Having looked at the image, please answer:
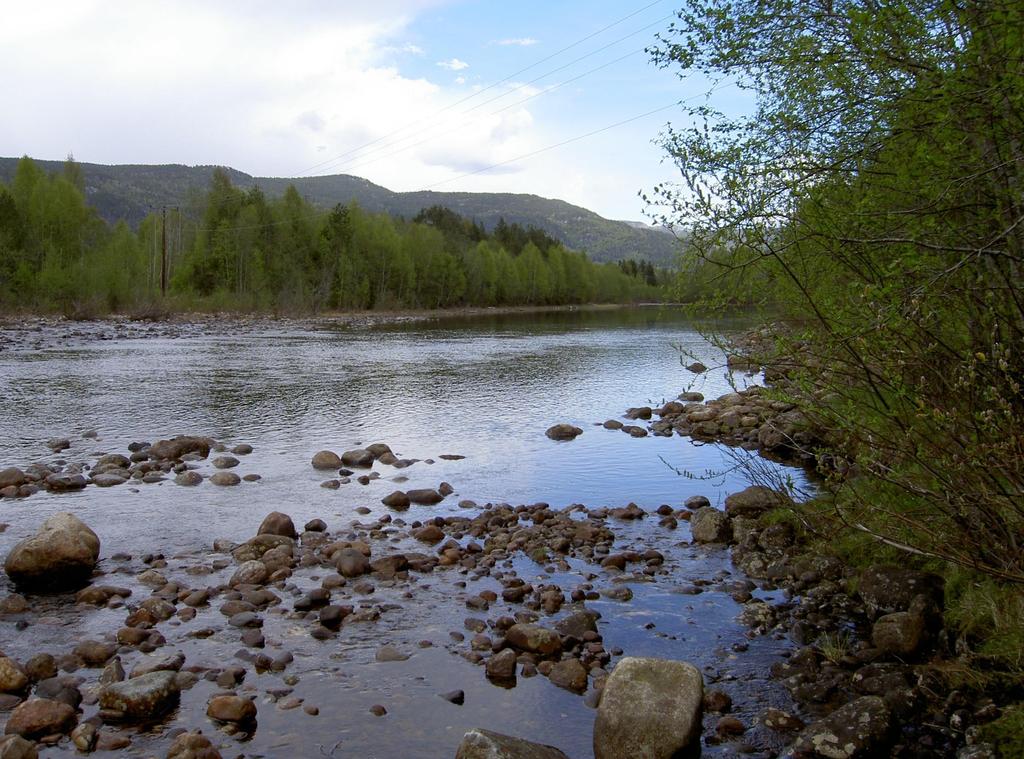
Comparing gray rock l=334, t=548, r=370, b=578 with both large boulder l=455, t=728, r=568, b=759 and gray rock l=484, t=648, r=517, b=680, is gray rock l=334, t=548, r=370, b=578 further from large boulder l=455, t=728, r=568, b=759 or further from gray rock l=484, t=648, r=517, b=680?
large boulder l=455, t=728, r=568, b=759

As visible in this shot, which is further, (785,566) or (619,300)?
(619,300)

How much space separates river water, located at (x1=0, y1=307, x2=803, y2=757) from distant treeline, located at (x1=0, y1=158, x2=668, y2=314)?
27.8 metres

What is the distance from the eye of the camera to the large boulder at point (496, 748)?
602 centimetres

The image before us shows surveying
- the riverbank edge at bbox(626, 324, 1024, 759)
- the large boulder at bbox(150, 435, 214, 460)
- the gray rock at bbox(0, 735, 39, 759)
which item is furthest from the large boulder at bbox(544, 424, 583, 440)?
the gray rock at bbox(0, 735, 39, 759)

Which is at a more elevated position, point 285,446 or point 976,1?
point 976,1

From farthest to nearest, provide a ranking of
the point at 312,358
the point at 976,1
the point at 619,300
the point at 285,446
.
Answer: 1. the point at 619,300
2. the point at 312,358
3. the point at 285,446
4. the point at 976,1

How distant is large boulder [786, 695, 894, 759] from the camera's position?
20.7 feet

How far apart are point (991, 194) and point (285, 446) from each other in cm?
1664

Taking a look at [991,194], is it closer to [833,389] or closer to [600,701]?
[833,389]

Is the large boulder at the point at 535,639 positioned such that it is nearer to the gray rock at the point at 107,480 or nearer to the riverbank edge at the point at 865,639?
the riverbank edge at the point at 865,639

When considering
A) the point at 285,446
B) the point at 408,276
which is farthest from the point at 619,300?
the point at 285,446

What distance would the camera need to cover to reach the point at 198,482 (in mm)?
16016

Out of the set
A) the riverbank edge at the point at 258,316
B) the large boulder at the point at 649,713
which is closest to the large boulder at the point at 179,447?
the large boulder at the point at 649,713

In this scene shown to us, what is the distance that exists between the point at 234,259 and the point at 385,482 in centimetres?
8572
